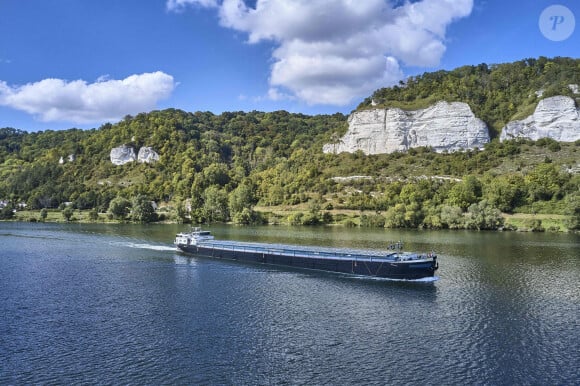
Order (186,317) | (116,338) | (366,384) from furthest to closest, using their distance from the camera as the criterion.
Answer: (186,317) < (116,338) < (366,384)

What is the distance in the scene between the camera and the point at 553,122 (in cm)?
17000

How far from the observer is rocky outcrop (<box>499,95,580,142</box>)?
167562 mm

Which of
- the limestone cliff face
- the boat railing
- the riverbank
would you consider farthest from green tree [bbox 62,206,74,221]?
the limestone cliff face

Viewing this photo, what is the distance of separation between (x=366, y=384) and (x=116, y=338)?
1880 cm

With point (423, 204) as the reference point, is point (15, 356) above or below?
below

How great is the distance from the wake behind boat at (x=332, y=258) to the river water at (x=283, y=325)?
193 centimetres

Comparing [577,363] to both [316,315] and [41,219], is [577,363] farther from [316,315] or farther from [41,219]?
[41,219]

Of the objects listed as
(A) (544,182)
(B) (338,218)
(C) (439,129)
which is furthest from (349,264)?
(C) (439,129)

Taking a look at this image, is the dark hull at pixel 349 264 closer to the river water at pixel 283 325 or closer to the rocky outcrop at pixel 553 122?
the river water at pixel 283 325

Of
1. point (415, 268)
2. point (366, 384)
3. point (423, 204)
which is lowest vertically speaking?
point (366, 384)

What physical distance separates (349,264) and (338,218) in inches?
3263

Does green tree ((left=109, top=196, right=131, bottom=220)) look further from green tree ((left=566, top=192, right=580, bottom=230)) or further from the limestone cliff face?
green tree ((left=566, top=192, right=580, bottom=230))

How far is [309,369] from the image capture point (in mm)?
27938

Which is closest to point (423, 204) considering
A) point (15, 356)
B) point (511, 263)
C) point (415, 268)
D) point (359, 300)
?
point (511, 263)
